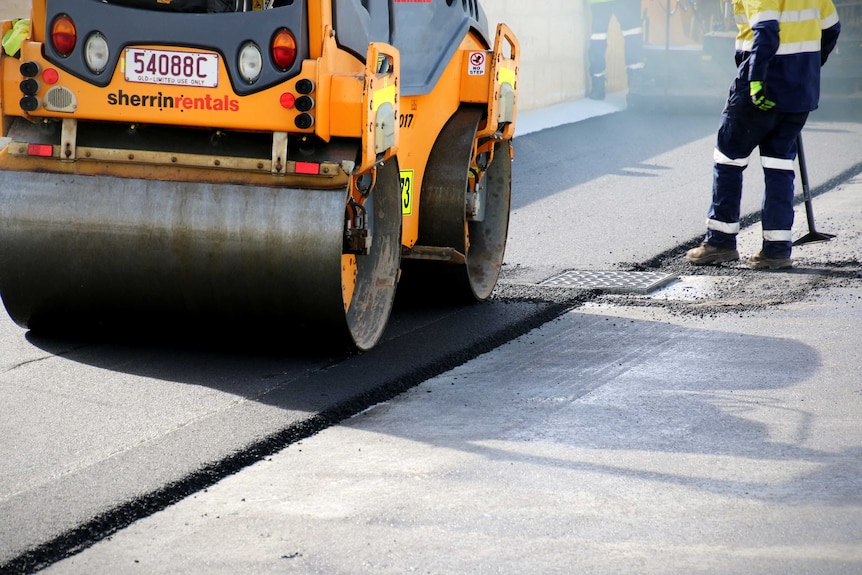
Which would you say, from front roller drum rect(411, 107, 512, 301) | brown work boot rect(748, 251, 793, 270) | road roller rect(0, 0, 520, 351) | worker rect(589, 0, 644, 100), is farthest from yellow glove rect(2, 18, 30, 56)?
worker rect(589, 0, 644, 100)

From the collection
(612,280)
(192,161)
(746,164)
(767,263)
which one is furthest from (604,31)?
(192,161)

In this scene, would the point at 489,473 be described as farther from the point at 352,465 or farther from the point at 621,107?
the point at 621,107

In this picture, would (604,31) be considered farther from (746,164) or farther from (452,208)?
(452,208)

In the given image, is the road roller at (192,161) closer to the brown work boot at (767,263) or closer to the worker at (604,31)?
the brown work boot at (767,263)

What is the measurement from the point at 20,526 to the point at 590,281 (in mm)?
4039

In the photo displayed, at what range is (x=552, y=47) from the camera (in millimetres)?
17141

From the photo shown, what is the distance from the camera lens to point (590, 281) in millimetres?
6824

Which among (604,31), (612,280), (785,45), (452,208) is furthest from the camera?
(604,31)

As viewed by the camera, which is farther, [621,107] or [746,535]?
[621,107]

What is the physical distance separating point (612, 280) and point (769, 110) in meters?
1.42

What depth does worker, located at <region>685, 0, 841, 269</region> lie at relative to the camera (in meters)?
7.16

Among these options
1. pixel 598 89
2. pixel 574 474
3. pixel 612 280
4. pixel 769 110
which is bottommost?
pixel 574 474

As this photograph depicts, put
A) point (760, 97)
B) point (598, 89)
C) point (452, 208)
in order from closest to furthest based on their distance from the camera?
point (452, 208) → point (760, 97) → point (598, 89)

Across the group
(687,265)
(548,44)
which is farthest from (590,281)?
(548,44)
